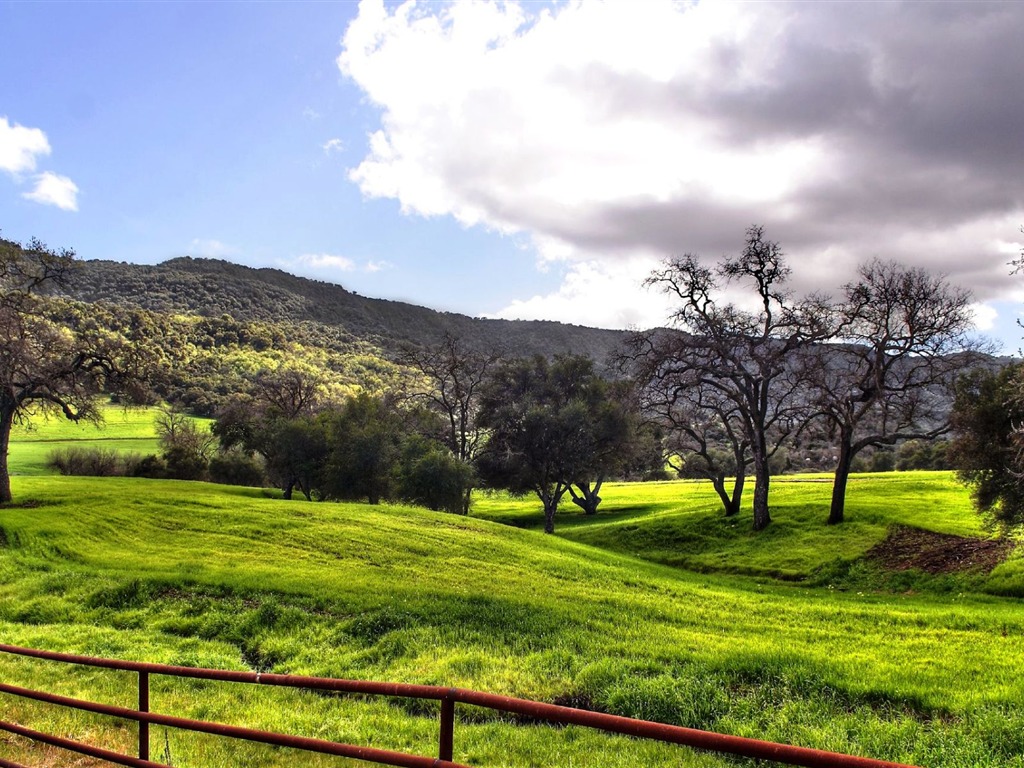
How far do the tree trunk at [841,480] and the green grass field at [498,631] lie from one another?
183 cm

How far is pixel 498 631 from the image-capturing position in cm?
1384

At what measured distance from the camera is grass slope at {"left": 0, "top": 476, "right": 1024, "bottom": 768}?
860 centimetres

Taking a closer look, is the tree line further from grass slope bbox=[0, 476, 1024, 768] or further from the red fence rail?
the red fence rail

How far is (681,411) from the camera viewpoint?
39.9 m

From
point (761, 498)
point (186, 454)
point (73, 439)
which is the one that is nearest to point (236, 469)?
point (186, 454)

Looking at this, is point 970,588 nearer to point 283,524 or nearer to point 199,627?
point 199,627

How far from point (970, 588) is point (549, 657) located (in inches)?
747

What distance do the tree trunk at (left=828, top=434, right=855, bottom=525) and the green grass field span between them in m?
1.83

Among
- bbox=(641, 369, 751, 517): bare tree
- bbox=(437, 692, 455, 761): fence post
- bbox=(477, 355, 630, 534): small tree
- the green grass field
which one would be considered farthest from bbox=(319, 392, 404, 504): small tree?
bbox=(437, 692, 455, 761): fence post

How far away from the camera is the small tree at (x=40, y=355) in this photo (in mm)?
31266

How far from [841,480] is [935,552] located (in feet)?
23.8

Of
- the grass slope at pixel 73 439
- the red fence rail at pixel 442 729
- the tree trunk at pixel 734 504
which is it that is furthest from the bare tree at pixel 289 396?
the red fence rail at pixel 442 729

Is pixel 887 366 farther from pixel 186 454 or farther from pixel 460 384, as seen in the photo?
pixel 186 454

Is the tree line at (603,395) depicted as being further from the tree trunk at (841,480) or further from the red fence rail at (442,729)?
the red fence rail at (442,729)
